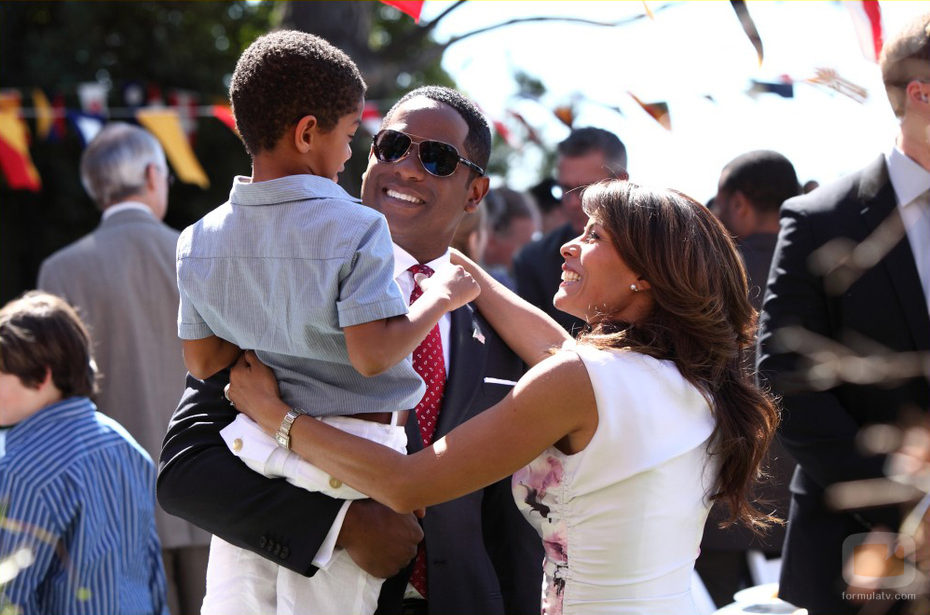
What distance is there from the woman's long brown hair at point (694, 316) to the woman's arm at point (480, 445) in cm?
16

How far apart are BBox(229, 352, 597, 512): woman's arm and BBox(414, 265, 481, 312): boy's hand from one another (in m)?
0.23

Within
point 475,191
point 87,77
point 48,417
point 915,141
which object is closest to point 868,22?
point 915,141

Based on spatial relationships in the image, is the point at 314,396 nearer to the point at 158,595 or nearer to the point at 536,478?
the point at 536,478

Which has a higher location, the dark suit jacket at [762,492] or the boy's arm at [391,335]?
the boy's arm at [391,335]

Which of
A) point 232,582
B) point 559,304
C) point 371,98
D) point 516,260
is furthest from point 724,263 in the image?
point 371,98

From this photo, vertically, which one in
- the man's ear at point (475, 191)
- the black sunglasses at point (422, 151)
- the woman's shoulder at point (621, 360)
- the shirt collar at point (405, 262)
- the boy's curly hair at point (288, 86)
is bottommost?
the shirt collar at point (405, 262)

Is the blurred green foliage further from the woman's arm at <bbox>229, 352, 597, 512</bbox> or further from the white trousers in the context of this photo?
the woman's arm at <bbox>229, 352, 597, 512</bbox>

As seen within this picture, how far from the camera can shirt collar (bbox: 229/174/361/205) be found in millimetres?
2283

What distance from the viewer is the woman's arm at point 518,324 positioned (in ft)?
8.97

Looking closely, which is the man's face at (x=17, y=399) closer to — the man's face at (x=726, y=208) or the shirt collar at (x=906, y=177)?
the man's face at (x=726, y=208)

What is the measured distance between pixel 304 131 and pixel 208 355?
0.54m

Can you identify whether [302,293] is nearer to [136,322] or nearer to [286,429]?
[286,429]

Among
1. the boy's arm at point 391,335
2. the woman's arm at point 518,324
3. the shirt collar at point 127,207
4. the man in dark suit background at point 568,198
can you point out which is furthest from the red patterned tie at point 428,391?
the shirt collar at point 127,207

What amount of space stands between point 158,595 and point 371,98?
7.07 meters
